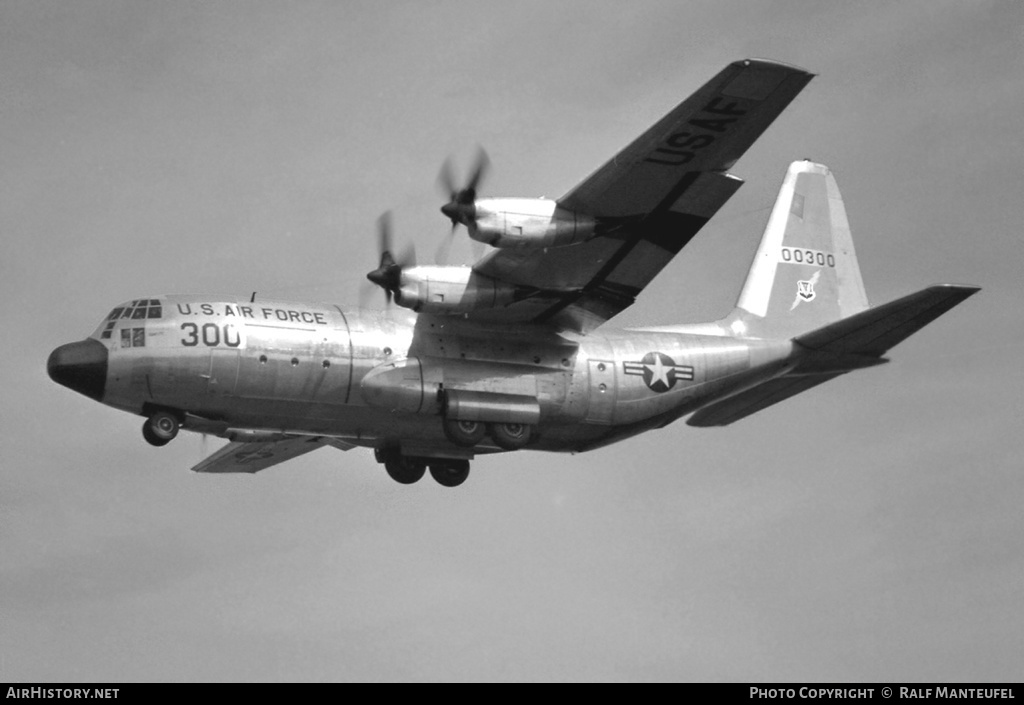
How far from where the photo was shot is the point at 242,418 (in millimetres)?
28234

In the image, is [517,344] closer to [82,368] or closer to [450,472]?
[450,472]

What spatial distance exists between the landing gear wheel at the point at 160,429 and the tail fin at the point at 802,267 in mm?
9744

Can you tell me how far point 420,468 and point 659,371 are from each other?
4.16 meters

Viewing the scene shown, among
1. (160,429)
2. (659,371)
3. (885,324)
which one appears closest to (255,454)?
(160,429)

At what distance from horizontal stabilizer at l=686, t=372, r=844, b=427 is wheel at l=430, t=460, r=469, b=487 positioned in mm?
4026

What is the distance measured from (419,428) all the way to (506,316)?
221 cm

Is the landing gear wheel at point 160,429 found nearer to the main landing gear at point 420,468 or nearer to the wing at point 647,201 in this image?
the main landing gear at point 420,468

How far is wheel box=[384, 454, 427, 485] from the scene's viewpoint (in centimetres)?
3016

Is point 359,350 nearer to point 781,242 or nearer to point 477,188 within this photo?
point 477,188

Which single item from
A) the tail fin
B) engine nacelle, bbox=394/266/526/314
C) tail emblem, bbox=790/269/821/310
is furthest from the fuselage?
tail emblem, bbox=790/269/821/310

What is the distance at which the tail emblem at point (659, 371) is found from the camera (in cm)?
3002

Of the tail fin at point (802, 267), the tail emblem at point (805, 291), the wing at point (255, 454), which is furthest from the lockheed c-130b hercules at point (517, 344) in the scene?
the tail emblem at point (805, 291)

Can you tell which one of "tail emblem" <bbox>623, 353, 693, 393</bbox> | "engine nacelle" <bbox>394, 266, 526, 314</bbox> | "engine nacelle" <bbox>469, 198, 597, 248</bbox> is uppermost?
"engine nacelle" <bbox>469, 198, 597, 248</bbox>

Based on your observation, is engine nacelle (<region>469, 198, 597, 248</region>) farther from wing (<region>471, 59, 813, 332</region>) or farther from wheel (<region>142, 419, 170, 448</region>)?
wheel (<region>142, 419, 170, 448</region>)
